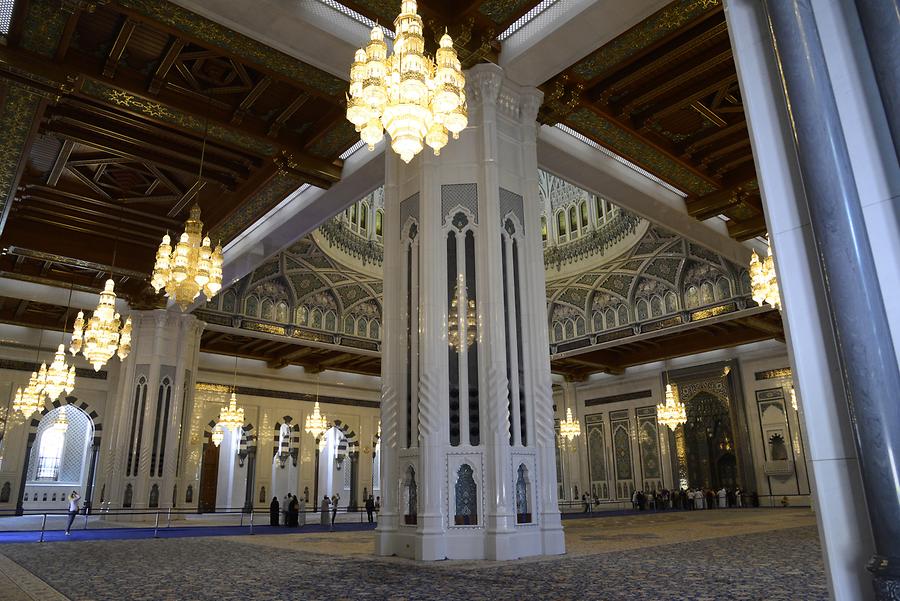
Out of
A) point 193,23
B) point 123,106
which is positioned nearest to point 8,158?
point 123,106

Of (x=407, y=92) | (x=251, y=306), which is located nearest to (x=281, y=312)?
(x=251, y=306)

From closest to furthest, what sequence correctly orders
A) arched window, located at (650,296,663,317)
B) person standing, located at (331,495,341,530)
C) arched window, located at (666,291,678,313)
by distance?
1. person standing, located at (331,495,341,530)
2. arched window, located at (666,291,678,313)
3. arched window, located at (650,296,663,317)

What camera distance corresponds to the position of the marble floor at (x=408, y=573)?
3232 millimetres

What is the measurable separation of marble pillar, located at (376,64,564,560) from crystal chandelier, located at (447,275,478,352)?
1cm

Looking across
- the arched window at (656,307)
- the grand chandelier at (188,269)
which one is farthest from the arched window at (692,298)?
the grand chandelier at (188,269)

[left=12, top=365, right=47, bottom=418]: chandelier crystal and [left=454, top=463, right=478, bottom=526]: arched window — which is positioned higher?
[left=12, top=365, right=47, bottom=418]: chandelier crystal

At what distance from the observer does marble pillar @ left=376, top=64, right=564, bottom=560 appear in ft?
16.4

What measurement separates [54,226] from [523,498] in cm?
957

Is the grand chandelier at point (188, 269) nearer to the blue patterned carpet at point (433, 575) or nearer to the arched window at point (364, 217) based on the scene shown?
the blue patterned carpet at point (433, 575)

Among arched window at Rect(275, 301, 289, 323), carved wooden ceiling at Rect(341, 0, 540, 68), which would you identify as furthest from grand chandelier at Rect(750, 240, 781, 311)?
arched window at Rect(275, 301, 289, 323)

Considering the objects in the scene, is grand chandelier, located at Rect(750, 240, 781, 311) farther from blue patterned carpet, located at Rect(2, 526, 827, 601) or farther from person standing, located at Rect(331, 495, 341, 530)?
person standing, located at Rect(331, 495, 341, 530)

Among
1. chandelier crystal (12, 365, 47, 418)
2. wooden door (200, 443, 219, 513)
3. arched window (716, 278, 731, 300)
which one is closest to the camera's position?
chandelier crystal (12, 365, 47, 418)

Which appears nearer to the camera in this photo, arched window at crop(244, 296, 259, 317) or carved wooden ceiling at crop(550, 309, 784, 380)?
arched window at crop(244, 296, 259, 317)

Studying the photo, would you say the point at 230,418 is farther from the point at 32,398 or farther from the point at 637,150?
the point at 637,150
